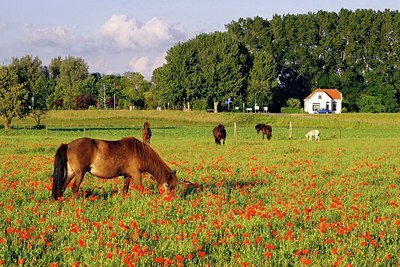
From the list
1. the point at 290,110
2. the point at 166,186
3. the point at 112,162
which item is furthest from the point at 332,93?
the point at 112,162

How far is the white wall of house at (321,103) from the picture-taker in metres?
109

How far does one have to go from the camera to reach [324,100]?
10862 cm

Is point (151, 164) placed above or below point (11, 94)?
below

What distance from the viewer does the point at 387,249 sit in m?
7.19

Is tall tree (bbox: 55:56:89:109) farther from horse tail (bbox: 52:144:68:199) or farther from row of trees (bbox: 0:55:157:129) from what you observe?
horse tail (bbox: 52:144:68:199)

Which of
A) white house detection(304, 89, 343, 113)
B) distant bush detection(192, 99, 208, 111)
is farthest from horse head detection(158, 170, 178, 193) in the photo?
white house detection(304, 89, 343, 113)

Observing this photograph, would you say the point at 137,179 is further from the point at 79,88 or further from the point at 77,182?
the point at 79,88

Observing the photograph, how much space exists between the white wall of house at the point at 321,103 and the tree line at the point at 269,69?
2.25 m

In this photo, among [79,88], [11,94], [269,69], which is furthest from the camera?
[79,88]

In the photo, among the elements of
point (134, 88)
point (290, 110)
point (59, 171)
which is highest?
point (134, 88)

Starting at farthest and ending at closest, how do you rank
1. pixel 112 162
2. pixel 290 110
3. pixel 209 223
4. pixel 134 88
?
pixel 134 88
pixel 290 110
pixel 112 162
pixel 209 223

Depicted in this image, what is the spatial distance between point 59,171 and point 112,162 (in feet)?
4.16

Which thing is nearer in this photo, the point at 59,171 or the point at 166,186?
the point at 59,171

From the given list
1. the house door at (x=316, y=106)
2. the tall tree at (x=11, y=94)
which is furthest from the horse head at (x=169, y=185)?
the house door at (x=316, y=106)
